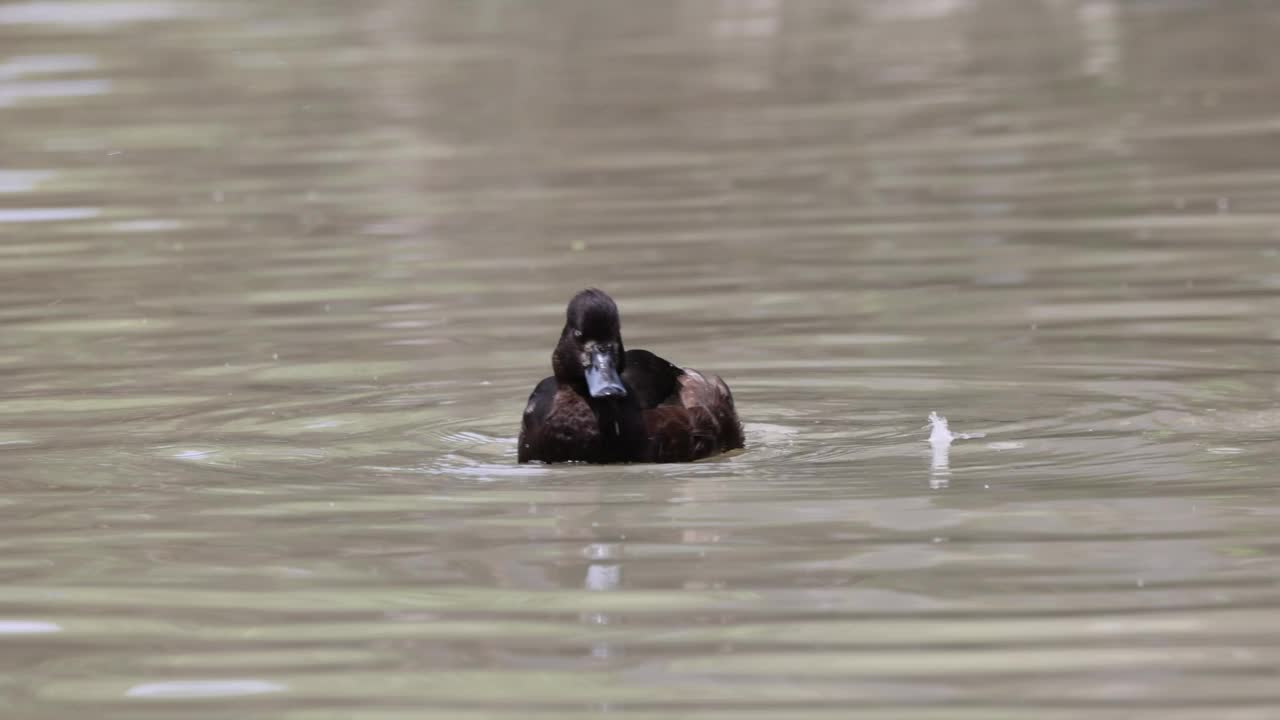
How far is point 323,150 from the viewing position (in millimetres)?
19547

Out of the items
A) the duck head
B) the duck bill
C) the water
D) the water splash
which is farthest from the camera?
the duck head

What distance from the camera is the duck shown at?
9.06 m

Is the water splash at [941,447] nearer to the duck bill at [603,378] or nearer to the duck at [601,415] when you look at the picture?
the duck at [601,415]

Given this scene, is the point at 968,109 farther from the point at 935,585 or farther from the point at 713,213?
the point at 935,585

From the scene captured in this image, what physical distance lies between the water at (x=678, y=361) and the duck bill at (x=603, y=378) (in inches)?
11.6

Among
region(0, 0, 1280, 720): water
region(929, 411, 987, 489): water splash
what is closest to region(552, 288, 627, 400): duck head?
region(0, 0, 1280, 720): water

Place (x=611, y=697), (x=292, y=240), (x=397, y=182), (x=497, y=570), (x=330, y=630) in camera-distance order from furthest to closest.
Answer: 1. (x=397, y=182)
2. (x=292, y=240)
3. (x=497, y=570)
4. (x=330, y=630)
5. (x=611, y=697)

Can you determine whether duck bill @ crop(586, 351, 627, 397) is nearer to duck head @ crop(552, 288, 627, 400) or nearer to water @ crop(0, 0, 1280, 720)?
duck head @ crop(552, 288, 627, 400)

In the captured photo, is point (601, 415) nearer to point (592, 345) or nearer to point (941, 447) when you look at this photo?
point (592, 345)

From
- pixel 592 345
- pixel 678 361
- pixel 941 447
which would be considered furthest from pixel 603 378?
pixel 678 361

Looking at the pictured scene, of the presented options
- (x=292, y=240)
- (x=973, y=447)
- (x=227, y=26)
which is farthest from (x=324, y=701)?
(x=227, y=26)

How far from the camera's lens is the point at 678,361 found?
1123 centimetres

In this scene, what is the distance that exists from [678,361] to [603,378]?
2.26m

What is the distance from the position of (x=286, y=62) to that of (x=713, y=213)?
37.4 ft
